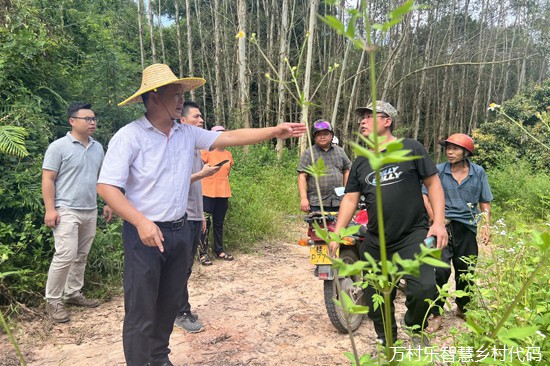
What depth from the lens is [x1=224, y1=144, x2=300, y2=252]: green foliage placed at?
598 cm

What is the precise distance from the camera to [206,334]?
130 inches

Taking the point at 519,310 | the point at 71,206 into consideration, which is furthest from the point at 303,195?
the point at 519,310

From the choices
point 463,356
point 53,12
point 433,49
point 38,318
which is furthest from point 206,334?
point 433,49

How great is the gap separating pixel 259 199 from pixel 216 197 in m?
2.02

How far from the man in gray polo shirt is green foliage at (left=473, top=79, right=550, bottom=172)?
11.9 m

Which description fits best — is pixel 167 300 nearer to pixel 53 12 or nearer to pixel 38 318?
pixel 38 318

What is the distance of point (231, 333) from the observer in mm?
3312

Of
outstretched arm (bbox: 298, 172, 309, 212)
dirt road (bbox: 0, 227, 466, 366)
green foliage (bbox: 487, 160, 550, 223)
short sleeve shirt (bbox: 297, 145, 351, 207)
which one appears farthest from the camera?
green foliage (bbox: 487, 160, 550, 223)

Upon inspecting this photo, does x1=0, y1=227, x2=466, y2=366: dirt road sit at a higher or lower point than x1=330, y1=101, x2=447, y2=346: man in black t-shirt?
lower

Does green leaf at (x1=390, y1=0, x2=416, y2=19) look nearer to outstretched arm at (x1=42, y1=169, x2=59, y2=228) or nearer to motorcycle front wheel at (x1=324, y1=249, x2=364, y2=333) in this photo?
motorcycle front wheel at (x1=324, y1=249, x2=364, y2=333)

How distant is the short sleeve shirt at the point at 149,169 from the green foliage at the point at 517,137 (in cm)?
1206

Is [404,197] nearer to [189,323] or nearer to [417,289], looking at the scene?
[417,289]

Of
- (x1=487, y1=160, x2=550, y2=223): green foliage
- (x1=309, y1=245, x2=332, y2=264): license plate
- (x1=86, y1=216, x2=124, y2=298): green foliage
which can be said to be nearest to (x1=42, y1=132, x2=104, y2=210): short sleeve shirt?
(x1=86, y1=216, x2=124, y2=298): green foliage

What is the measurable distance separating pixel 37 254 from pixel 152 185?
2.39m
